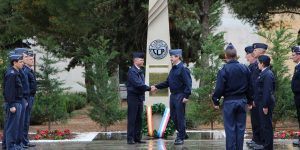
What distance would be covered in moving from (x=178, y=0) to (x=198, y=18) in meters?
1.30

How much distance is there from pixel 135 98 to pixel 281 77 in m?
4.95

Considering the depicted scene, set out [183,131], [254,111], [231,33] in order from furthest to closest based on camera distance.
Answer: [231,33]
[183,131]
[254,111]

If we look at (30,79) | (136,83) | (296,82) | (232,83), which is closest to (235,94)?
(232,83)

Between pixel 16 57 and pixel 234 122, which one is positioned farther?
pixel 16 57

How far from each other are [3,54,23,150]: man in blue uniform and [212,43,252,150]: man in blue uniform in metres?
3.98

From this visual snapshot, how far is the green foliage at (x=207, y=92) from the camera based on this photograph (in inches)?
711

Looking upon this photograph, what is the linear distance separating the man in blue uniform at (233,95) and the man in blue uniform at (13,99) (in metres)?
3.98

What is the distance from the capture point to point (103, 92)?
1778 cm

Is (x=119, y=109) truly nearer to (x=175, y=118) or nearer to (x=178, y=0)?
(x=175, y=118)

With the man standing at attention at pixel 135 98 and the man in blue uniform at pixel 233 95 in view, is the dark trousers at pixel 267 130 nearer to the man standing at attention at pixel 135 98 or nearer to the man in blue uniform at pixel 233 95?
the man in blue uniform at pixel 233 95

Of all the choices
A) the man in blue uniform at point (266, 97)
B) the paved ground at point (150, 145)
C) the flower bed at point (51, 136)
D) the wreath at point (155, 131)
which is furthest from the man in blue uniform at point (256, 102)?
the flower bed at point (51, 136)

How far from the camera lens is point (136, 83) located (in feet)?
47.5

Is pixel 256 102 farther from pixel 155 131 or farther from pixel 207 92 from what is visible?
pixel 207 92

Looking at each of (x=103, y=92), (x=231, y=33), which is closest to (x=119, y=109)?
(x=103, y=92)
